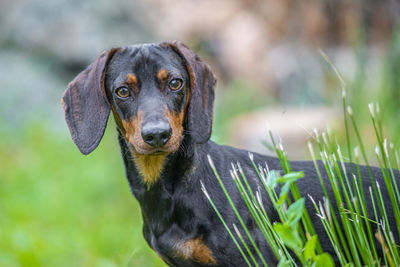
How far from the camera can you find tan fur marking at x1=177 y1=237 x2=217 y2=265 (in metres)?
2.93

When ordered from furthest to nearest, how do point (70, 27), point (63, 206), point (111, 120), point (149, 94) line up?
point (70, 27) → point (111, 120) → point (63, 206) → point (149, 94)

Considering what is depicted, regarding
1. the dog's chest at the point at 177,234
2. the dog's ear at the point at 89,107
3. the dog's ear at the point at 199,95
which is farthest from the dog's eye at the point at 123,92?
the dog's chest at the point at 177,234

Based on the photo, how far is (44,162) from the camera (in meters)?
6.91

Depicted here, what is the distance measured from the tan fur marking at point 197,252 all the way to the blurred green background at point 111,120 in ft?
1.05

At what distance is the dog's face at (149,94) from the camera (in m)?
2.89

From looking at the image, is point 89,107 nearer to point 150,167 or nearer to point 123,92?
point 123,92

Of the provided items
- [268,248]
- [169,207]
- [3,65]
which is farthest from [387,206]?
[3,65]

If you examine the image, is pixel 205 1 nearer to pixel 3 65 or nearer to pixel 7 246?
pixel 3 65

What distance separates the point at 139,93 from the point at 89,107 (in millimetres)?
298

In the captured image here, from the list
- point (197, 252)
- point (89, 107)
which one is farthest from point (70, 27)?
point (197, 252)

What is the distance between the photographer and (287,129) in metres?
6.75

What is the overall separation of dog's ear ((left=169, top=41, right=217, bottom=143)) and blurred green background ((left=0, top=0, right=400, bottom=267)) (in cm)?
42

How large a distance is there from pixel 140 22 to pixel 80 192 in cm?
453

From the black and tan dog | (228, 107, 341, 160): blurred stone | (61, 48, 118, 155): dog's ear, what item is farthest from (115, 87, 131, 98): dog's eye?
(228, 107, 341, 160): blurred stone
